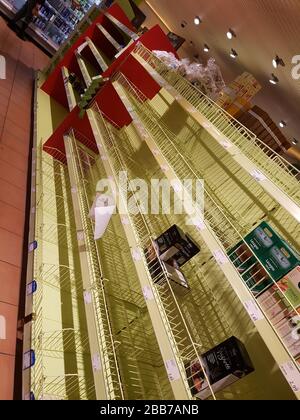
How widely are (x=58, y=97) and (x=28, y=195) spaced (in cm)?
258

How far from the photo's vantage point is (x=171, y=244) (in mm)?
1908

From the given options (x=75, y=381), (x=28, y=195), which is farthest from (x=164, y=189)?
(x=75, y=381)

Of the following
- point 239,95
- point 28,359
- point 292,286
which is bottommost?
point 28,359

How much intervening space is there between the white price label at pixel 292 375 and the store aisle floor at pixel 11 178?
1407 mm

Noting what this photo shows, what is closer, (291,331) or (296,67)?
(291,331)

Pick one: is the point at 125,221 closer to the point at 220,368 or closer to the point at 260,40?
the point at 220,368

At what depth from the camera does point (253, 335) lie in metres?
1.79

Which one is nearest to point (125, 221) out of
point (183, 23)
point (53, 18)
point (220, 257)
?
point (220, 257)

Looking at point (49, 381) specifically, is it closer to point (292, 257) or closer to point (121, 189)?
point (121, 189)

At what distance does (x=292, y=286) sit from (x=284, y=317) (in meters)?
0.13
